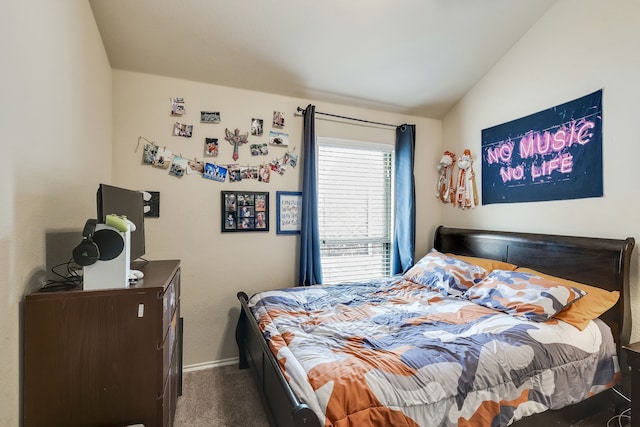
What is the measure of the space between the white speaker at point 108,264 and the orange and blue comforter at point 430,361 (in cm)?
80

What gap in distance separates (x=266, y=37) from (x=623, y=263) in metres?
2.88

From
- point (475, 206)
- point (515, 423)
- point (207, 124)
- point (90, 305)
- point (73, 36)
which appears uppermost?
point (73, 36)

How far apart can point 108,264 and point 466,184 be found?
10.2 ft

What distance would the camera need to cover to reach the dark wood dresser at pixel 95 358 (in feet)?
3.58

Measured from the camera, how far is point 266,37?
89.4 inches

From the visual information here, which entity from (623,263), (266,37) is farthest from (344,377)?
(266,37)

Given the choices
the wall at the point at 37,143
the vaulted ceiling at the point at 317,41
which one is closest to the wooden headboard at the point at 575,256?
the vaulted ceiling at the point at 317,41

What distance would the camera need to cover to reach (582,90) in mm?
2152

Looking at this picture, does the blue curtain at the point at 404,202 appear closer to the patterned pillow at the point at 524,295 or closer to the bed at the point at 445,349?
the bed at the point at 445,349

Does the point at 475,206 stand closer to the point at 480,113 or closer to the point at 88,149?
the point at 480,113

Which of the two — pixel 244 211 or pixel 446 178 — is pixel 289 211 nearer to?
pixel 244 211

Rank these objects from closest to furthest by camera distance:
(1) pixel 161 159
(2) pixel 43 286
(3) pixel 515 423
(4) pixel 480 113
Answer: (2) pixel 43 286 → (3) pixel 515 423 → (1) pixel 161 159 → (4) pixel 480 113

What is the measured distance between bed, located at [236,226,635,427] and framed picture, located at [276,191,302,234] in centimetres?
65

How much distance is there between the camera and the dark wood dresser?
109 centimetres
